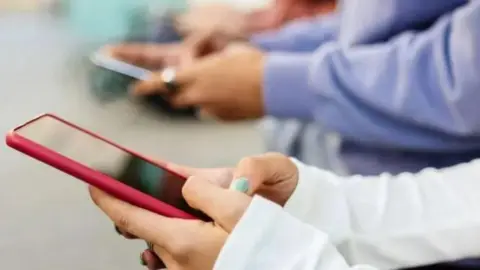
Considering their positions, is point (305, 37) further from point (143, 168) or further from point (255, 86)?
point (143, 168)

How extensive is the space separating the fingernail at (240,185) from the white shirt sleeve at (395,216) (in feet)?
0.19

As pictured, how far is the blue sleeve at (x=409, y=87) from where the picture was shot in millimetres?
500

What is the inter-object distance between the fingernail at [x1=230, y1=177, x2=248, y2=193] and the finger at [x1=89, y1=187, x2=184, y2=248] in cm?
4

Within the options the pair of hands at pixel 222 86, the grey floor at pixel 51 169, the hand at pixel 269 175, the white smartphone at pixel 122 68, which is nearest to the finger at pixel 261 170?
the hand at pixel 269 175

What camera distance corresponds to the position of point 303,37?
0.83 metres

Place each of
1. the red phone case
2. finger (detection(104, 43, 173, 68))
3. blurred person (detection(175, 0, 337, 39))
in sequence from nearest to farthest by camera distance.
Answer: the red phone case
finger (detection(104, 43, 173, 68))
blurred person (detection(175, 0, 337, 39))

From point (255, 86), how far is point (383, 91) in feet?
0.51

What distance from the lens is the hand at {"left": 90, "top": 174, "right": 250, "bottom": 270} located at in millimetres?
365

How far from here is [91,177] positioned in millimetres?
361

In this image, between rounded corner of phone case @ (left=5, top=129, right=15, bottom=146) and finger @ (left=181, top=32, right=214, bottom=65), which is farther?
finger @ (left=181, top=32, right=214, bottom=65)

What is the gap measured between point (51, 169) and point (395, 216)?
0.26m

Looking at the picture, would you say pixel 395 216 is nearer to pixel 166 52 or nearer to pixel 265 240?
pixel 265 240

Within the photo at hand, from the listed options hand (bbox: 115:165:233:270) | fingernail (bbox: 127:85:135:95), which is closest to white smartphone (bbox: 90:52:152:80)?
fingernail (bbox: 127:85:135:95)

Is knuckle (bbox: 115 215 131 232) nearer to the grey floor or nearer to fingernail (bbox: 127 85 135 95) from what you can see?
the grey floor
